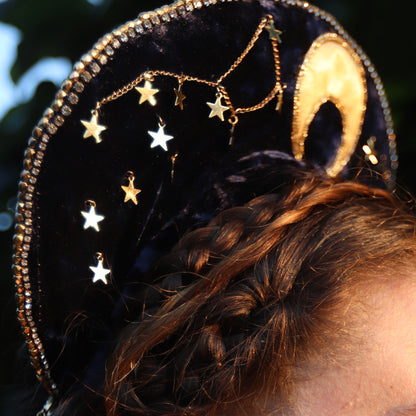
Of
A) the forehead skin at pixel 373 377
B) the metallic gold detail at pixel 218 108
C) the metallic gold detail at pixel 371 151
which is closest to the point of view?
the forehead skin at pixel 373 377

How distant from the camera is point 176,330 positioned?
0.68 m

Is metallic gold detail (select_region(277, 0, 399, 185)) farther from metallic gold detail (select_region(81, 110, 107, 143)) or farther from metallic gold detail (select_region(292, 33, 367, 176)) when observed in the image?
metallic gold detail (select_region(81, 110, 107, 143))

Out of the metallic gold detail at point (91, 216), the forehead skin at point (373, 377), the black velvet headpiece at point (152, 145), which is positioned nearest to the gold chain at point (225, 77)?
the black velvet headpiece at point (152, 145)

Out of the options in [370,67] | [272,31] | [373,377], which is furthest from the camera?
[370,67]

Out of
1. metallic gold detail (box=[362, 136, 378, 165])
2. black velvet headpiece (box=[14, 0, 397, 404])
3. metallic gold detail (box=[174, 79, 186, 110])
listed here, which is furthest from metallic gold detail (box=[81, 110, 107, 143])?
metallic gold detail (box=[362, 136, 378, 165])

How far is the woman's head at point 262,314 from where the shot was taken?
646 millimetres

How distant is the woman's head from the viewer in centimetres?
65

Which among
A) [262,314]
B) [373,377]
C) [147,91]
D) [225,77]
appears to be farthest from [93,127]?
[373,377]

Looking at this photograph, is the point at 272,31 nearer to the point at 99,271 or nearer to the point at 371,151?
the point at 371,151

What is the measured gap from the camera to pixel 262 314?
0.67 metres

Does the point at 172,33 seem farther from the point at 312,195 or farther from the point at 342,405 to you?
the point at 342,405

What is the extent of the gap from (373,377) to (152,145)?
1.20ft

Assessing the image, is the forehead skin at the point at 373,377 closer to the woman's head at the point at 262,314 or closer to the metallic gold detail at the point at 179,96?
the woman's head at the point at 262,314

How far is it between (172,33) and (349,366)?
43 centimetres
